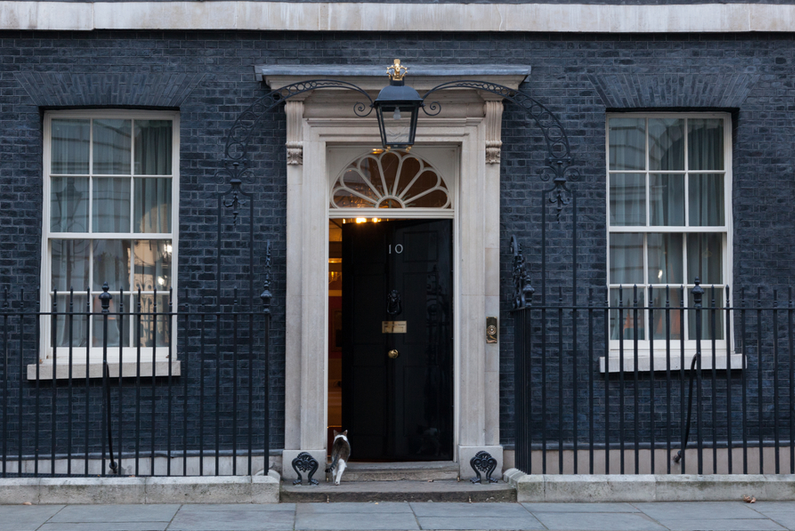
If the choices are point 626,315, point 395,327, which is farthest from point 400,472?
point 626,315

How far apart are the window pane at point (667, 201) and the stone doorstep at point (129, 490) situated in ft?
14.9

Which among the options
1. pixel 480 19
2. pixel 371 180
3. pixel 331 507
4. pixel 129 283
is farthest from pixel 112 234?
pixel 480 19

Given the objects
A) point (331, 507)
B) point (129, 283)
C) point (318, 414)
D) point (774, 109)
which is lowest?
point (331, 507)

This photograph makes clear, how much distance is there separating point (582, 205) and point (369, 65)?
2.41m

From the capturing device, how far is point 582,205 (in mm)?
8031

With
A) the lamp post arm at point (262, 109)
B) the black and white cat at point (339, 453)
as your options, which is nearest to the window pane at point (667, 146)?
the lamp post arm at point (262, 109)

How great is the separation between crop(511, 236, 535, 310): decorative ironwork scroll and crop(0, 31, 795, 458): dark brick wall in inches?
19.0

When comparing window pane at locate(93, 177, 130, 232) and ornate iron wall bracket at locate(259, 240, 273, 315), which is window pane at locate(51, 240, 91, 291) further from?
ornate iron wall bracket at locate(259, 240, 273, 315)

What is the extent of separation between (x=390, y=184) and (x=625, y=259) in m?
2.42

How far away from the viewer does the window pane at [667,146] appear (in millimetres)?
8312

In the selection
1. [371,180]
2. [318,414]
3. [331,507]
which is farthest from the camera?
[371,180]

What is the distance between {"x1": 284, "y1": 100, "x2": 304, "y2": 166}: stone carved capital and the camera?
773 cm

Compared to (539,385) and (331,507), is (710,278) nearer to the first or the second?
(539,385)

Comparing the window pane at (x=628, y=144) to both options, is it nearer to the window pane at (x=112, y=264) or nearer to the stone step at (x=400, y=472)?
the stone step at (x=400, y=472)
